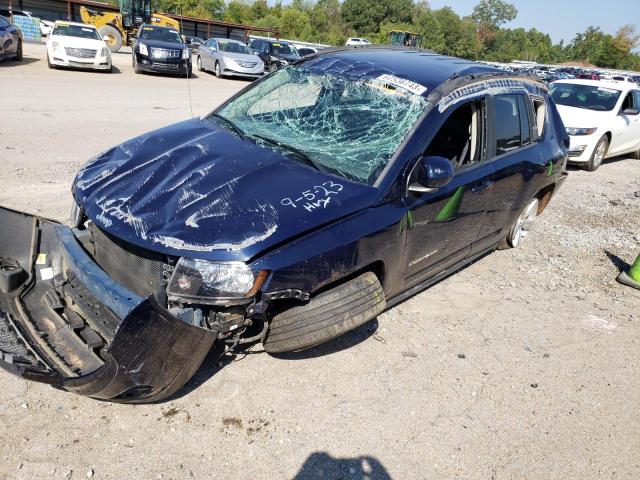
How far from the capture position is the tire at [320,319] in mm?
2912

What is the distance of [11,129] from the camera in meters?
8.07

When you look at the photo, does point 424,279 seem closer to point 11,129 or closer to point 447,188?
point 447,188

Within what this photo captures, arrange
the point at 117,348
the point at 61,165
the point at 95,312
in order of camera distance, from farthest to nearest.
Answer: the point at 61,165
the point at 95,312
the point at 117,348

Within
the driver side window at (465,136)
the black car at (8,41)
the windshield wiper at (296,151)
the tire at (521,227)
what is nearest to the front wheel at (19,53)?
the black car at (8,41)

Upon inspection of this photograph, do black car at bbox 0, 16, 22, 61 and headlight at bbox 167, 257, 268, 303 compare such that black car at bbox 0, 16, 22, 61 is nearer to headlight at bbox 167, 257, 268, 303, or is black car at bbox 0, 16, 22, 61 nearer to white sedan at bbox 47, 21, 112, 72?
white sedan at bbox 47, 21, 112, 72

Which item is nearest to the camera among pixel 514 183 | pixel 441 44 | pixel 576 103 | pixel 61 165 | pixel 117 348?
pixel 117 348

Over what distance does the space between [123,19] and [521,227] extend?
28.0m

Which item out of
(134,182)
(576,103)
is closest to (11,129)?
(134,182)

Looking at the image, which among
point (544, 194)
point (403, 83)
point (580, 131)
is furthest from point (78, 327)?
point (580, 131)

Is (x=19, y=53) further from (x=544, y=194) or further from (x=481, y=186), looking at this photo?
(x=481, y=186)

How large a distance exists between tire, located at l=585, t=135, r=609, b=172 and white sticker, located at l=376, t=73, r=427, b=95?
774cm

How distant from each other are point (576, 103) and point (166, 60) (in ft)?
44.4

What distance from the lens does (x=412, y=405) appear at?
3156mm

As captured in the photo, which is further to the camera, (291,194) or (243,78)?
(243,78)
